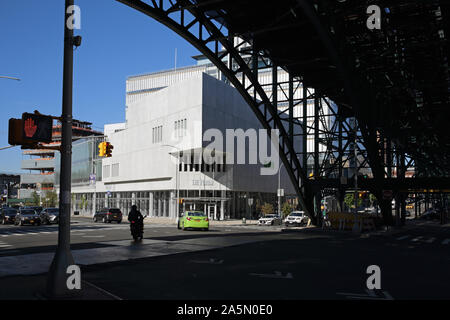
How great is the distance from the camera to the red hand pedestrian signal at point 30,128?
8.20 metres

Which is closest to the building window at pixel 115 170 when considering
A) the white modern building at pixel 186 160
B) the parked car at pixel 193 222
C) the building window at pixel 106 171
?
the white modern building at pixel 186 160

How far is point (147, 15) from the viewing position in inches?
765

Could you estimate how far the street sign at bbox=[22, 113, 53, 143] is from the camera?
8.20m

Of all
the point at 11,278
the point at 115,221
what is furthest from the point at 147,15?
the point at 115,221

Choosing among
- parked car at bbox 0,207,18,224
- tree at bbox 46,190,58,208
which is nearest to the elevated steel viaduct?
parked car at bbox 0,207,18,224

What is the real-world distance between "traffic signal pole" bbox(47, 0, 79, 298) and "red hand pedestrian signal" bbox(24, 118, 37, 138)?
0.53m

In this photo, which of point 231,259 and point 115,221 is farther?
point 115,221

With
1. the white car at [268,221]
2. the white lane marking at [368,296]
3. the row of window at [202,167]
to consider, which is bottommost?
the white car at [268,221]

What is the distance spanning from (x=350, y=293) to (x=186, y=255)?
7.88m

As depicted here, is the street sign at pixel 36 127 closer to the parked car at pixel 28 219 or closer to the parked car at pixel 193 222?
the parked car at pixel 193 222

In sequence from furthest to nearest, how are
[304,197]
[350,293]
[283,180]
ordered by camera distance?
[283,180] < [304,197] < [350,293]

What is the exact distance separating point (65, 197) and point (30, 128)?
4.74 ft

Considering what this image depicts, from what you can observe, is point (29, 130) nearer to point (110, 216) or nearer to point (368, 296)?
point (368, 296)

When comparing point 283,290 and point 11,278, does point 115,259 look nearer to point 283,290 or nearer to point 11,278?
point 11,278
